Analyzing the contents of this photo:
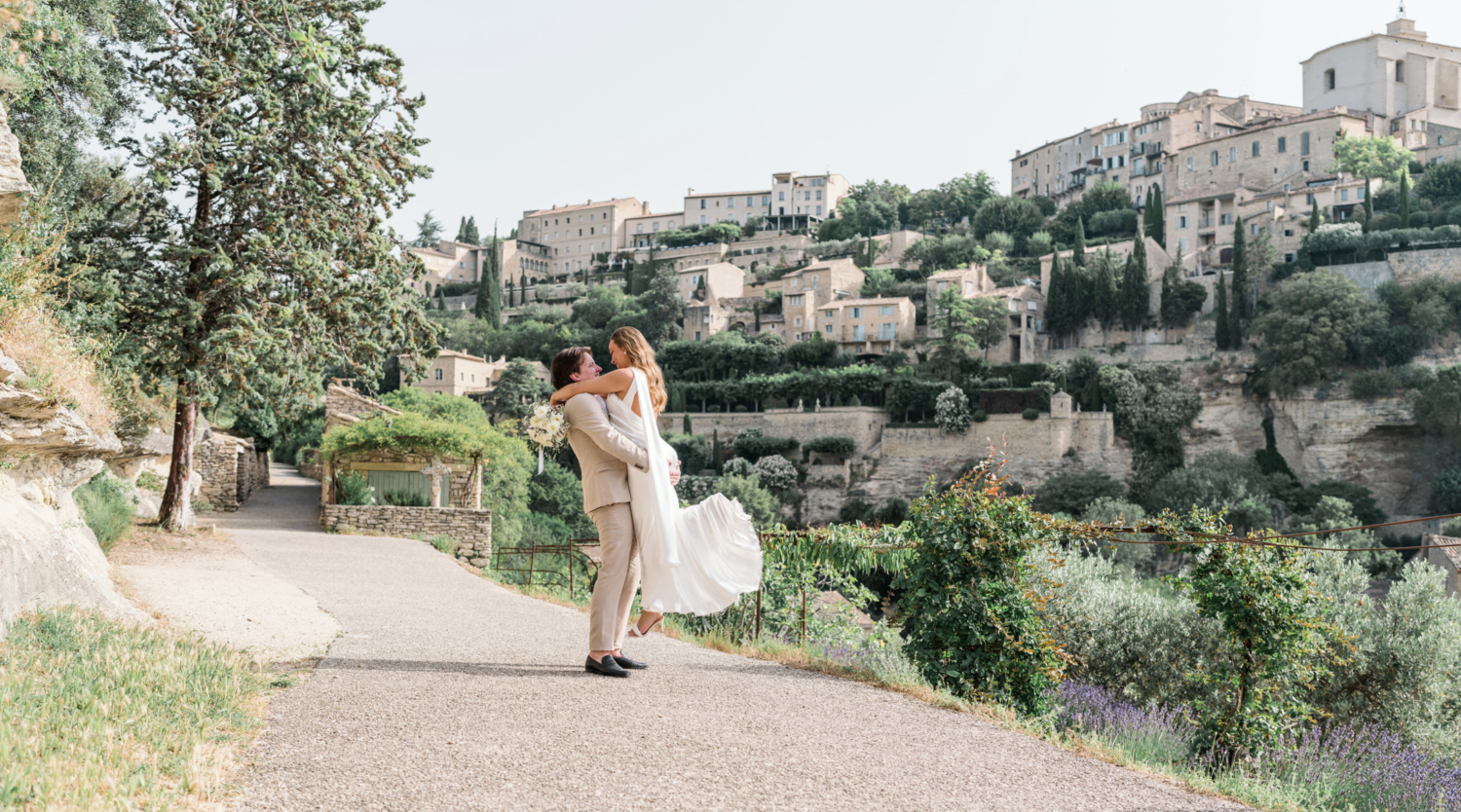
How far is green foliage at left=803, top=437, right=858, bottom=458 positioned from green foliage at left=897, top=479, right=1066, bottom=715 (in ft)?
166

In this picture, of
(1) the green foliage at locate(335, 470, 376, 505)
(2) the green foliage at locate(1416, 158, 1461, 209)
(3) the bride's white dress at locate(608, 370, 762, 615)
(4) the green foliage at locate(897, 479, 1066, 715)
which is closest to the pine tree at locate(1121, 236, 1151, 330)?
(2) the green foliage at locate(1416, 158, 1461, 209)

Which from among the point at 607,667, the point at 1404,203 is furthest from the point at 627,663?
the point at 1404,203

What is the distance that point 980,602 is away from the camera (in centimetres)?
545

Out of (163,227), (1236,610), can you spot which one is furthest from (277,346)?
(1236,610)

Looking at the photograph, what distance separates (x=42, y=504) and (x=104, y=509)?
3.76m

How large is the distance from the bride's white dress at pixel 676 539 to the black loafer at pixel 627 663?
0.97 ft

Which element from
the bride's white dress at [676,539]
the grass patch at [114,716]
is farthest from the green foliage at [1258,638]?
the grass patch at [114,716]

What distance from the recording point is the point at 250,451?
28188 millimetres

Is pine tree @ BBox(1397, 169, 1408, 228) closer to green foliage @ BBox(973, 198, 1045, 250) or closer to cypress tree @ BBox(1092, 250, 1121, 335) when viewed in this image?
cypress tree @ BBox(1092, 250, 1121, 335)

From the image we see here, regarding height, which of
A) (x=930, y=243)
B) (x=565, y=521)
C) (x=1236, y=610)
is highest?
(x=930, y=243)

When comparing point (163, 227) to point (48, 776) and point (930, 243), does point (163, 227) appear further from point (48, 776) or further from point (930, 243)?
point (930, 243)

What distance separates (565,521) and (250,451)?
12.5 meters

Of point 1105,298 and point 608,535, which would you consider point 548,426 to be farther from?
point 1105,298

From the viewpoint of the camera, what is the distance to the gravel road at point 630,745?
10.1ft
